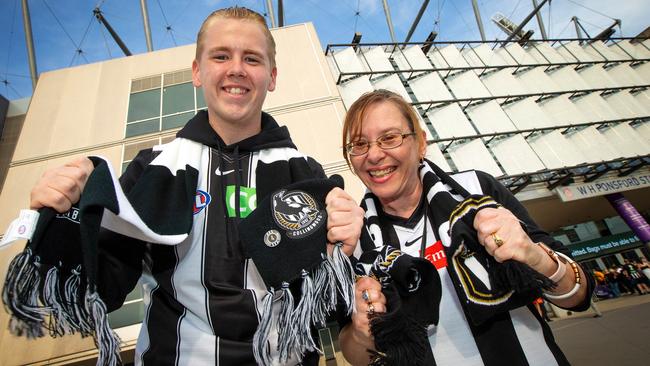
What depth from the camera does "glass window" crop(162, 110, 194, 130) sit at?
10.9 metres

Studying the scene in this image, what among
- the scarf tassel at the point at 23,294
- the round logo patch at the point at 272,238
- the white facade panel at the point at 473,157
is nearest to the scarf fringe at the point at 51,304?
the scarf tassel at the point at 23,294

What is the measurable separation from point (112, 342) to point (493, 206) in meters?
1.46

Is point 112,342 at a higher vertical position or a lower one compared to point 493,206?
lower

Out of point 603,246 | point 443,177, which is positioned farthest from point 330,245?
point 603,246

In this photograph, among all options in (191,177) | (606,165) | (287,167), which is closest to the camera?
(191,177)

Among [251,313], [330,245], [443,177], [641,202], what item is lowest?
[251,313]

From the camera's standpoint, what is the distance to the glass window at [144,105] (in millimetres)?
11219

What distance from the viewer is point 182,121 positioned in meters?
11.0

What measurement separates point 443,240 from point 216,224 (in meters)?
1.03

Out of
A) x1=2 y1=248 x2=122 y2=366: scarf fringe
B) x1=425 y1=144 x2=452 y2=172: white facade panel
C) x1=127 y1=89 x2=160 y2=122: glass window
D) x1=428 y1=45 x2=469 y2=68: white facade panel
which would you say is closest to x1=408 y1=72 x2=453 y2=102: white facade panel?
x1=428 y1=45 x2=469 y2=68: white facade panel

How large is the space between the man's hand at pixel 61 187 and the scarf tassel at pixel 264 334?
26.8 inches

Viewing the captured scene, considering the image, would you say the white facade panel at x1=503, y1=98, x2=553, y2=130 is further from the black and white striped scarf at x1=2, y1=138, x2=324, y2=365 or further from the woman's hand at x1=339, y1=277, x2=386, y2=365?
the black and white striped scarf at x1=2, y1=138, x2=324, y2=365

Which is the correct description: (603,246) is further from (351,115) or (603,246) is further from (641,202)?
(351,115)

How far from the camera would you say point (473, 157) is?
14.1m
